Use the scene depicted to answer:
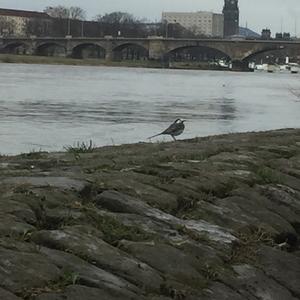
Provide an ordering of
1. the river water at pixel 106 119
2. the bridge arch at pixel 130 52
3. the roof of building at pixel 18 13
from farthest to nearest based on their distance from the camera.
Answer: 1. the roof of building at pixel 18 13
2. the bridge arch at pixel 130 52
3. the river water at pixel 106 119

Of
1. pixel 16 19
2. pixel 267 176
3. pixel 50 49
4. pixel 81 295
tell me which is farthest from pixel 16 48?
pixel 81 295

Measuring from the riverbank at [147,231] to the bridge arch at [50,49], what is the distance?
13180 cm

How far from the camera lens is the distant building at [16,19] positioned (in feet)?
554

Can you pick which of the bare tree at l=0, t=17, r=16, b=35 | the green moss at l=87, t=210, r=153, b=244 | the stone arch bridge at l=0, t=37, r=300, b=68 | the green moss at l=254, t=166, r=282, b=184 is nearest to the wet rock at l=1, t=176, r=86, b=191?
the green moss at l=87, t=210, r=153, b=244

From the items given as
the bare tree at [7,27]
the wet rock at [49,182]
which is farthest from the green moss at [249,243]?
the bare tree at [7,27]

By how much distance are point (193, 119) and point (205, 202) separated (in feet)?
50.3

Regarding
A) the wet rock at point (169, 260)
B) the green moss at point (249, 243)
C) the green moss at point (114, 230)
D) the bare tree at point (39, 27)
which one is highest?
the bare tree at point (39, 27)

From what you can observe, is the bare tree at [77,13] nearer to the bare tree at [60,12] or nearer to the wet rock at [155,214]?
the bare tree at [60,12]

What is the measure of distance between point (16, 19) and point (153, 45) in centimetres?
6758

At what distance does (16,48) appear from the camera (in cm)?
14438

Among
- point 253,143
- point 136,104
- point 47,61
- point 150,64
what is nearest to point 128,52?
point 150,64

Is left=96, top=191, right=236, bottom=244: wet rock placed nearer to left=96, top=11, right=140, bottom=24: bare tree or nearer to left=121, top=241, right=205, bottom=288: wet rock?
left=121, top=241, right=205, bottom=288: wet rock

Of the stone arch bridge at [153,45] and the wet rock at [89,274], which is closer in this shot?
the wet rock at [89,274]

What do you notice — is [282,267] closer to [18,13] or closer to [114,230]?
[114,230]
